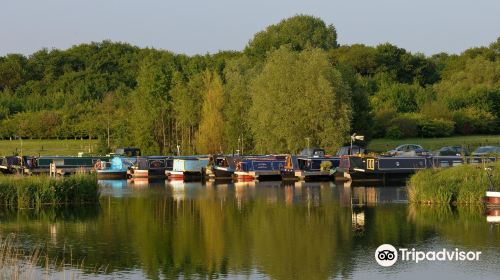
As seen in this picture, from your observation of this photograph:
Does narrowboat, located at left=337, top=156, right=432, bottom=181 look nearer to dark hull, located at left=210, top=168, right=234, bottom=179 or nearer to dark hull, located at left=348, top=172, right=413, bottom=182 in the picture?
dark hull, located at left=348, top=172, right=413, bottom=182

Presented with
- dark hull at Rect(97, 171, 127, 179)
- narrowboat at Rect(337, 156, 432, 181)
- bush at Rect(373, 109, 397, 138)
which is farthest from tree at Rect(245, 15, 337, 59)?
narrowboat at Rect(337, 156, 432, 181)

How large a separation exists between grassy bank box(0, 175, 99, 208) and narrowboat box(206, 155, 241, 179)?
80.1 feet

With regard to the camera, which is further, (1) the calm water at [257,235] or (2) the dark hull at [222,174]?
(2) the dark hull at [222,174]

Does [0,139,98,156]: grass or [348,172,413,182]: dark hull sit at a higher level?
[0,139,98,156]: grass

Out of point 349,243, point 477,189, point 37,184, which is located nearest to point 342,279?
point 349,243

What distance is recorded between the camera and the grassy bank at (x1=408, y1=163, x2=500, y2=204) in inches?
1478

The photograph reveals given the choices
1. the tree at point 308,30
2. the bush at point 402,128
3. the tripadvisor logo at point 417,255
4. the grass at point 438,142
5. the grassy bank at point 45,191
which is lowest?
the tripadvisor logo at point 417,255

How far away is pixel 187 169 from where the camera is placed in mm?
66125

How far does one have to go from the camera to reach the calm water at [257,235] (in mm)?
24344

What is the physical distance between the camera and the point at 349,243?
2869 cm

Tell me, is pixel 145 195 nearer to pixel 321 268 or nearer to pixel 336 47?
pixel 321 268

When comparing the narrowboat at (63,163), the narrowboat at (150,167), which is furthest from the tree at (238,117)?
the narrowboat at (63,163)

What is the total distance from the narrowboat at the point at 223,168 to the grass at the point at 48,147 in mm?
21819

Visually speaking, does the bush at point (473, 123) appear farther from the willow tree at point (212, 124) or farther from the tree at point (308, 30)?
the tree at point (308, 30)
